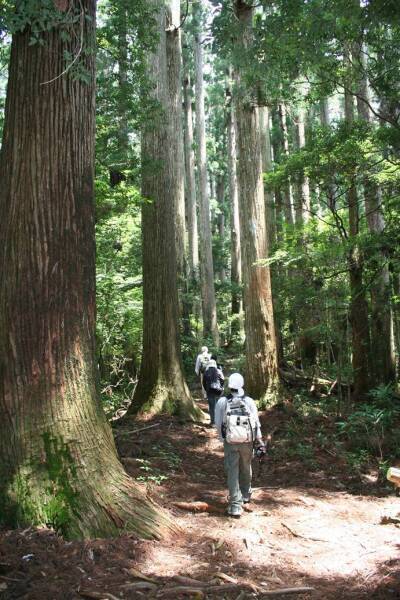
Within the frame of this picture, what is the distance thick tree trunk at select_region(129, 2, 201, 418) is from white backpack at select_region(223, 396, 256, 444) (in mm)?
4130

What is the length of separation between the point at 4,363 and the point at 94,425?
92 centimetres

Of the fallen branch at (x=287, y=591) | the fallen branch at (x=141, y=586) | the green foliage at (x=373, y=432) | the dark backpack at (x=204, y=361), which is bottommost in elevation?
the fallen branch at (x=287, y=591)

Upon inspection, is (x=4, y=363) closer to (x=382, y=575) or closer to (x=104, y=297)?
(x=382, y=575)

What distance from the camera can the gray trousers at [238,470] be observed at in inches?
228

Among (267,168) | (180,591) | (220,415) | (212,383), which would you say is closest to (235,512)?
(220,415)

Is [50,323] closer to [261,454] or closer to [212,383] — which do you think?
[261,454]

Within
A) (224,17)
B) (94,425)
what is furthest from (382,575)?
(224,17)

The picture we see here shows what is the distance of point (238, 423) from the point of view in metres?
5.86

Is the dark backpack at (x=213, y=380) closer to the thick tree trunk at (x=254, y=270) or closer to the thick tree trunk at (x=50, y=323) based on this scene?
the thick tree trunk at (x=254, y=270)

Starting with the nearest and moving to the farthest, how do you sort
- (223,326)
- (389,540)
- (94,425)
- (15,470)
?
(15,470), (94,425), (389,540), (223,326)

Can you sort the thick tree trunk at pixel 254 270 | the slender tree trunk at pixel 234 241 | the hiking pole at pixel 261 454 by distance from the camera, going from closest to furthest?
the hiking pole at pixel 261 454
the thick tree trunk at pixel 254 270
the slender tree trunk at pixel 234 241

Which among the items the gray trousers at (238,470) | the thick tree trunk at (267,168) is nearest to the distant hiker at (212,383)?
the gray trousers at (238,470)

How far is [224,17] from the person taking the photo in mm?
11000

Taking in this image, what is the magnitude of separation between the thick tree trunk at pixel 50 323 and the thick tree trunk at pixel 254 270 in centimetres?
694
